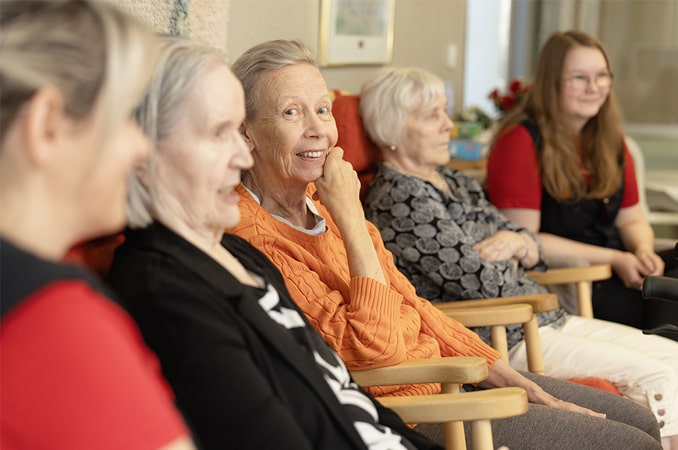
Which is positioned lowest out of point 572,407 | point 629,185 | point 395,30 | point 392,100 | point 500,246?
point 572,407

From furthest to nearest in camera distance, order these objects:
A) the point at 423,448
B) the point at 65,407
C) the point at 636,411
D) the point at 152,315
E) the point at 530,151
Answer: the point at 530,151 < the point at 636,411 < the point at 423,448 < the point at 152,315 < the point at 65,407

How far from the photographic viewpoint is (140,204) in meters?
1.28

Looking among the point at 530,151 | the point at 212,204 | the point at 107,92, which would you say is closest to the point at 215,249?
the point at 212,204

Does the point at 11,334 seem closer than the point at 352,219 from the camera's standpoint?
Yes

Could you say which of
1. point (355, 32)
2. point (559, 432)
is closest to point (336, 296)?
point (559, 432)

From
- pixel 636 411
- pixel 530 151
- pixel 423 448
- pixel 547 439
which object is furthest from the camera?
pixel 530 151

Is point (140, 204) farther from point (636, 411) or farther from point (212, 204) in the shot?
point (636, 411)

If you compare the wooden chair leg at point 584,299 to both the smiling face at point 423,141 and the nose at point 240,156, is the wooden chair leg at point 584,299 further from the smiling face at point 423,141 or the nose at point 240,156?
the nose at point 240,156

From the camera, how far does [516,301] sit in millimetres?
2430

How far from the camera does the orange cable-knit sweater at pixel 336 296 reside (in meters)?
1.78

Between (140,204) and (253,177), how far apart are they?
69 cm

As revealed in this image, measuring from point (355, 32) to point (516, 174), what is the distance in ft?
2.94

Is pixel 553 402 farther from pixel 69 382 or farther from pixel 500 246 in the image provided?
pixel 69 382

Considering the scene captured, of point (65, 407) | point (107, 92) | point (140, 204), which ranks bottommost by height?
point (65, 407)
